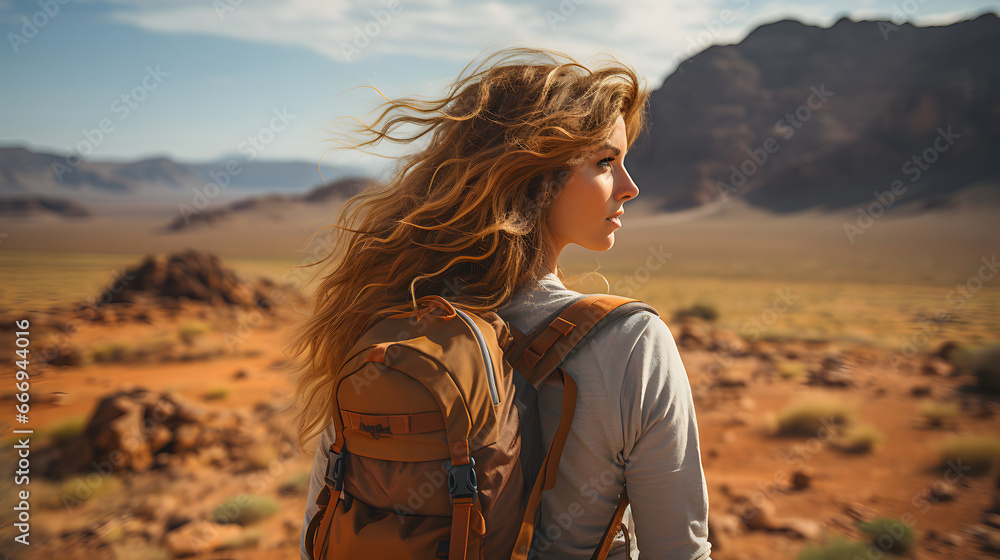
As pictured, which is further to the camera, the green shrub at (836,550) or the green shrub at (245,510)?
the green shrub at (245,510)

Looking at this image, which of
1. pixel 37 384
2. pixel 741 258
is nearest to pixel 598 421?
pixel 37 384

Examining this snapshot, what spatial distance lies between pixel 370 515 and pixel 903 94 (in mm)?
86145

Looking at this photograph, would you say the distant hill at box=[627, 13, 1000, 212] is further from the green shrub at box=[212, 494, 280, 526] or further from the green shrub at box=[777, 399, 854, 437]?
the green shrub at box=[212, 494, 280, 526]

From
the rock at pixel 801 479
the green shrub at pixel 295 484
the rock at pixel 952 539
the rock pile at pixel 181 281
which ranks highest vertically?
the rock pile at pixel 181 281

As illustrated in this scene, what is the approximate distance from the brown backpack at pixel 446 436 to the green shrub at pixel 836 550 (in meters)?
3.93

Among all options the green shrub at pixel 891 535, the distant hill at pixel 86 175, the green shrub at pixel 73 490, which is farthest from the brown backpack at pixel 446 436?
the distant hill at pixel 86 175

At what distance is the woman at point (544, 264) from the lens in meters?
1.17

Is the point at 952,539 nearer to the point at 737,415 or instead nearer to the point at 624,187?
the point at 737,415

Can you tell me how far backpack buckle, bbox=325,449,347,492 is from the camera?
123 centimetres

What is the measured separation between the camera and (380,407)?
45.3 inches

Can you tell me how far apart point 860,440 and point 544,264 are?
7.05 m

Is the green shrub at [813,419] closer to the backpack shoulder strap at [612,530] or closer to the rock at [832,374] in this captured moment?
the rock at [832,374]

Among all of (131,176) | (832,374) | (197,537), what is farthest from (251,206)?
(197,537)

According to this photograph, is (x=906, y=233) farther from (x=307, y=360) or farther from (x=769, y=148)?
(x=307, y=360)
